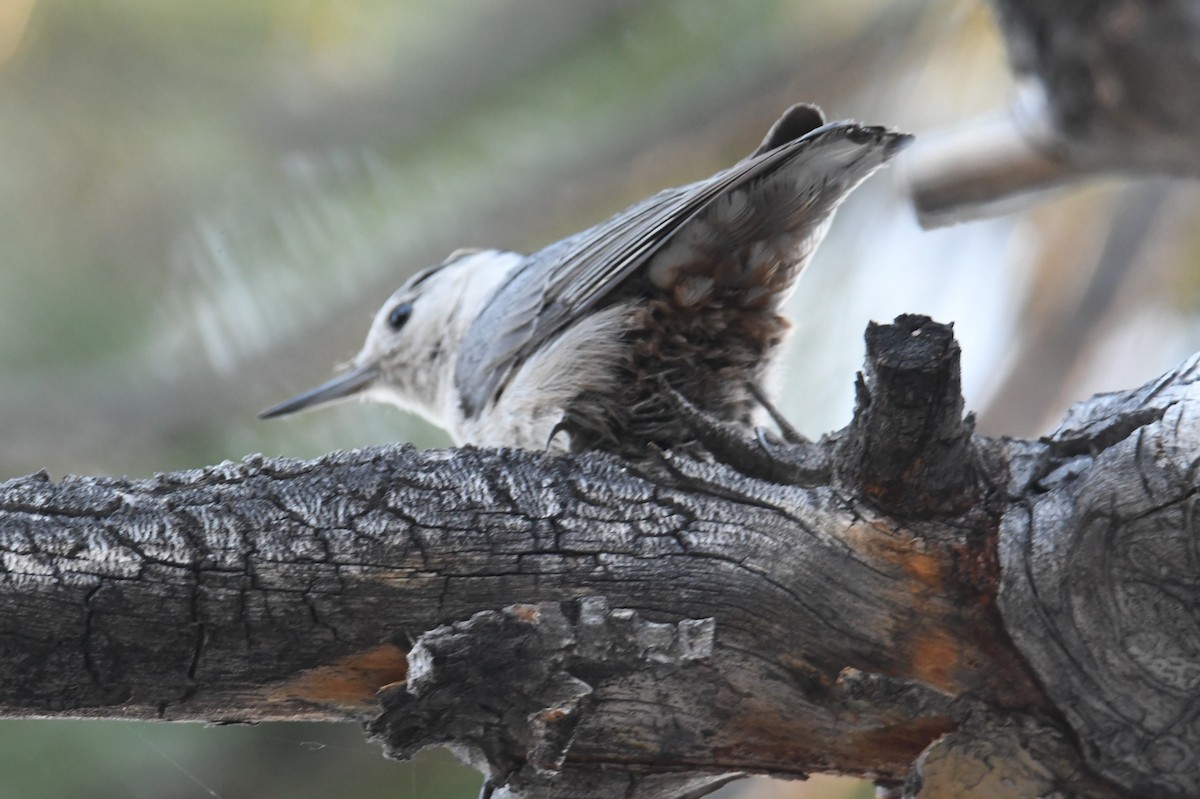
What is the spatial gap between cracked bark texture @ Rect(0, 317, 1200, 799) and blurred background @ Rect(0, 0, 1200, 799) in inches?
34.4

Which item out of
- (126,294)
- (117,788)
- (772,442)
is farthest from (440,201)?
(117,788)

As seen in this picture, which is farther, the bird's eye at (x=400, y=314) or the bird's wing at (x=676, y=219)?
the bird's eye at (x=400, y=314)

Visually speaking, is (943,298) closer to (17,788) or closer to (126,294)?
(126,294)

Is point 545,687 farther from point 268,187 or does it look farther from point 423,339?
point 423,339

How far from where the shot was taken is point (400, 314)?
2654 millimetres

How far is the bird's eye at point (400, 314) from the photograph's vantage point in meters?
2.63

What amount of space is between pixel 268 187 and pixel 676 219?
0.91m

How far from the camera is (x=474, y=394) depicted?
7.36 feet

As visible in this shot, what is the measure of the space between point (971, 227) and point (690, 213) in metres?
1.58

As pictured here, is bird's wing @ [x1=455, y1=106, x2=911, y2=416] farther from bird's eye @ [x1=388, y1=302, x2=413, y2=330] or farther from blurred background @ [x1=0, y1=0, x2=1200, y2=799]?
bird's eye @ [x1=388, y1=302, x2=413, y2=330]

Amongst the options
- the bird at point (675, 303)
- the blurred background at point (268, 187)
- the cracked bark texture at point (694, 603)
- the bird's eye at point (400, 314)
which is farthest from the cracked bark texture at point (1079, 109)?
the bird's eye at point (400, 314)

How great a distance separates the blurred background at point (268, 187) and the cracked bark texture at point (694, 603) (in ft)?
2.87

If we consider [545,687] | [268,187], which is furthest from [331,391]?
[545,687]

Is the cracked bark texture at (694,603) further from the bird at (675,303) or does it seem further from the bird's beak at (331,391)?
the bird's beak at (331,391)
